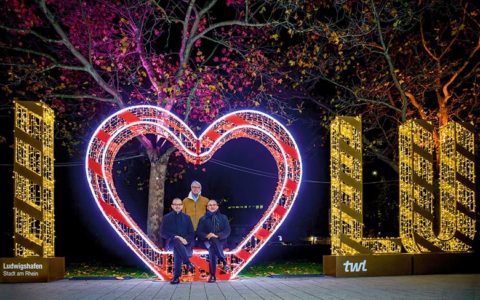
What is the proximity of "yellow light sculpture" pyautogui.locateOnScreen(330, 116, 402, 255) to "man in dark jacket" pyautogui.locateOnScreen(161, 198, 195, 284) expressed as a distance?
3.15 meters

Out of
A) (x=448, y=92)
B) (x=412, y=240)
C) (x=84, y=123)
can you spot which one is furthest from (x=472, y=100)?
(x=84, y=123)

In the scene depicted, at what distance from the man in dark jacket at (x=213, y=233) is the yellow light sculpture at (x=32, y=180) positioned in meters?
3.08

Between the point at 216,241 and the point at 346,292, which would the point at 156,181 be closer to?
the point at 216,241

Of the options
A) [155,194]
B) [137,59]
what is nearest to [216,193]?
[137,59]

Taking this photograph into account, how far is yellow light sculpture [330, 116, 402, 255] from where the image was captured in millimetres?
13562

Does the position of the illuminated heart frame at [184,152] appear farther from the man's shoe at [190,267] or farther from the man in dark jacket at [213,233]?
the man in dark jacket at [213,233]

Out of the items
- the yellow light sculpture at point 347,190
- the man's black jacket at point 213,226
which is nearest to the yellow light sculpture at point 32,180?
the man's black jacket at point 213,226

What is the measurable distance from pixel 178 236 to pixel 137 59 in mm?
7211

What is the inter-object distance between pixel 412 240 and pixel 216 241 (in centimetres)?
455

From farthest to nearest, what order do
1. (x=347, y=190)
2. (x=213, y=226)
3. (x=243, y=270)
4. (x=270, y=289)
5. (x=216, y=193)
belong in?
1. (x=216, y=193)
2. (x=243, y=270)
3. (x=347, y=190)
4. (x=213, y=226)
5. (x=270, y=289)

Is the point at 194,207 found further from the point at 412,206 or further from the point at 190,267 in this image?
the point at 412,206

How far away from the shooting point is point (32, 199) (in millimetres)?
13031

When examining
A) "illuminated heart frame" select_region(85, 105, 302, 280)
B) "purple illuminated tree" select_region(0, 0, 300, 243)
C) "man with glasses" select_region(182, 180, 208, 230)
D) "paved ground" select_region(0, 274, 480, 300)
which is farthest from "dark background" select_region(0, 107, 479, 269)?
"paved ground" select_region(0, 274, 480, 300)

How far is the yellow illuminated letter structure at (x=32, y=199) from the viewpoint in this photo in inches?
498
